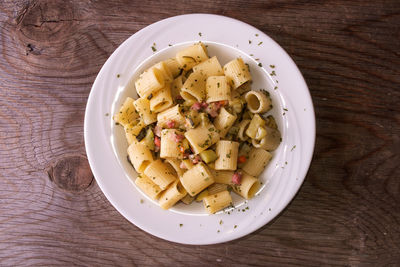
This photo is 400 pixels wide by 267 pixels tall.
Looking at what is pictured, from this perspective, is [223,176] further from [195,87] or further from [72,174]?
[72,174]

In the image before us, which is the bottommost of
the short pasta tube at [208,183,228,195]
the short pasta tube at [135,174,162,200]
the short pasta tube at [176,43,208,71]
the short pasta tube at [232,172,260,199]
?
the short pasta tube at [208,183,228,195]

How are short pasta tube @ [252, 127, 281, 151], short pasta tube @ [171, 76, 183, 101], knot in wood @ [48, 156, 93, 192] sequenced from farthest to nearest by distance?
1. knot in wood @ [48, 156, 93, 192]
2. short pasta tube @ [171, 76, 183, 101]
3. short pasta tube @ [252, 127, 281, 151]

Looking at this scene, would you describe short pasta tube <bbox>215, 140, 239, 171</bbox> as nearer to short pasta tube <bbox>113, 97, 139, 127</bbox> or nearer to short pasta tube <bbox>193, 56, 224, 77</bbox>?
short pasta tube <bbox>193, 56, 224, 77</bbox>

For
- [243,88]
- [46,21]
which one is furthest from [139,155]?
[46,21]

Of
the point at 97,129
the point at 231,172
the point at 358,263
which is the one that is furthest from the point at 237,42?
the point at 358,263

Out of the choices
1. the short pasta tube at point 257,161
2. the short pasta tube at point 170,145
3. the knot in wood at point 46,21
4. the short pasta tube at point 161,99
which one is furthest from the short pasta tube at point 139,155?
the knot in wood at point 46,21

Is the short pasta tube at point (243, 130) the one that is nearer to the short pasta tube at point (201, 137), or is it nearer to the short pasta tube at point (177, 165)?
the short pasta tube at point (201, 137)

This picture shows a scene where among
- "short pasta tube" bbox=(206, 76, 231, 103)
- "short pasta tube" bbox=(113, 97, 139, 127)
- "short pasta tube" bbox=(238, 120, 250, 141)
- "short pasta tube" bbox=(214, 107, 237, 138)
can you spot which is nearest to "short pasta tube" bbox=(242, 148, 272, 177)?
"short pasta tube" bbox=(238, 120, 250, 141)

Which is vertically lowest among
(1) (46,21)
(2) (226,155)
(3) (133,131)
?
(2) (226,155)
